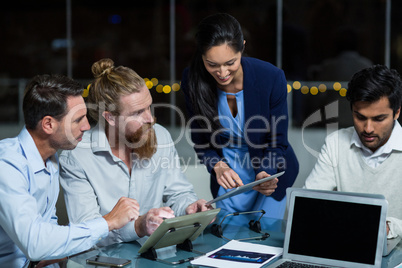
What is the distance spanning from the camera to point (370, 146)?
2.03 metres

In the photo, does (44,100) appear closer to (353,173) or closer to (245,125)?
(245,125)

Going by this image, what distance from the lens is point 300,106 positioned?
5395 millimetres

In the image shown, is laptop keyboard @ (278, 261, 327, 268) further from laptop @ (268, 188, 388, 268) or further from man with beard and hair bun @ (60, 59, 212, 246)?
man with beard and hair bun @ (60, 59, 212, 246)

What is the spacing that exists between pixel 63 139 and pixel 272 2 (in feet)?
15.9

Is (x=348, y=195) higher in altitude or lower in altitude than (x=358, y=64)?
lower


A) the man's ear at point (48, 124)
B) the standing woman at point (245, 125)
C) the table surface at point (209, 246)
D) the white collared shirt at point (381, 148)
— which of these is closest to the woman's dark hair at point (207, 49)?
the standing woman at point (245, 125)

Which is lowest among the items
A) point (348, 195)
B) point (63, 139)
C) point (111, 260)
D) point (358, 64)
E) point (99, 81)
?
point (111, 260)

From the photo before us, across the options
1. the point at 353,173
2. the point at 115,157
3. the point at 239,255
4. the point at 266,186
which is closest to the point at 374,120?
the point at 353,173

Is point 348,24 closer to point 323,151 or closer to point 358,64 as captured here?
point 358,64

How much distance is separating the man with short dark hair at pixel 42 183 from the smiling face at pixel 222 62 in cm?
58

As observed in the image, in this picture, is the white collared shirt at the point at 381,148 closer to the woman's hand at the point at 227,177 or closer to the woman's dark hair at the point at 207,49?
the woman's hand at the point at 227,177

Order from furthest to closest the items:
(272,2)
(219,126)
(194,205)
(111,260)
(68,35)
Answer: (68,35) → (272,2) → (219,126) → (194,205) → (111,260)

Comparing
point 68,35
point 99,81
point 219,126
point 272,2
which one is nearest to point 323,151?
point 219,126

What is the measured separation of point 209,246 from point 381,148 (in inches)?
32.2
